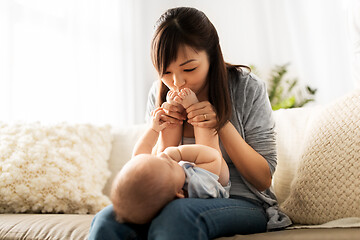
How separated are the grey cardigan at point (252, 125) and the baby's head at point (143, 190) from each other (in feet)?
1.44

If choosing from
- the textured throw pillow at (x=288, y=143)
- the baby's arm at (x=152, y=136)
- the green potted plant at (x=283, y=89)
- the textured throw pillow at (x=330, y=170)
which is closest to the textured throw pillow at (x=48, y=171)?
the baby's arm at (x=152, y=136)

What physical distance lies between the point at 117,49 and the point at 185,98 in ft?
7.74

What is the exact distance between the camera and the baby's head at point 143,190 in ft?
3.12

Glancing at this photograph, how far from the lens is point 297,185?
1.31m

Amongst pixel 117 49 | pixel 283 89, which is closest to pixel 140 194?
pixel 117 49

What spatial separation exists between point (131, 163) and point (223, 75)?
0.55m

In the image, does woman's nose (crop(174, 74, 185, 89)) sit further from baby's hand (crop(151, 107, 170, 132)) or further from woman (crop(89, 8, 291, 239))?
baby's hand (crop(151, 107, 170, 132))

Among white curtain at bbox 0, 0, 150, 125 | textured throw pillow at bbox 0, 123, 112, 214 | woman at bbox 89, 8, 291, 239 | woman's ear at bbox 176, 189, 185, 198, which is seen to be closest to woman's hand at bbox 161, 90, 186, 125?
woman at bbox 89, 8, 291, 239

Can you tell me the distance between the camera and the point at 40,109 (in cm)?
266

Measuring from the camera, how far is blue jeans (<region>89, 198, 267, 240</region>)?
0.89 metres

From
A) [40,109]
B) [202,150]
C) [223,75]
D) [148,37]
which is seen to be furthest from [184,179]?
[148,37]

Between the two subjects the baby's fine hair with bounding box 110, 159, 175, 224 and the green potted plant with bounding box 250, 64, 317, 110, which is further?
the green potted plant with bounding box 250, 64, 317, 110

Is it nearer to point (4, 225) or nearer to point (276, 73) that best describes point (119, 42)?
point (276, 73)

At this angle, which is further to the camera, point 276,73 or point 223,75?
point 276,73
